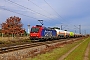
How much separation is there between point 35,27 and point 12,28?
35740 millimetres

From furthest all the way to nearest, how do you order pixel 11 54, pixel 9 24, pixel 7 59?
pixel 9 24
pixel 11 54
pixel 7 59

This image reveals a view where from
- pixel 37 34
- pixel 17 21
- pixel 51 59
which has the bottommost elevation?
pixel 51 59

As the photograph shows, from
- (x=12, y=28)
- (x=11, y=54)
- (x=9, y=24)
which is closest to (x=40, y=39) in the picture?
(x=11, y=54)

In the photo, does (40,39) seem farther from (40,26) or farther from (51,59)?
(51,59)

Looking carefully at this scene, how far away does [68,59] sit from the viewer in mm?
15812

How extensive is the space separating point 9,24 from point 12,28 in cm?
680

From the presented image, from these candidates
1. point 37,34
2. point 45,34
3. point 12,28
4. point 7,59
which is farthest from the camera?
point 12,28

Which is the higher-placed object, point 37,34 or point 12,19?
point 12,19

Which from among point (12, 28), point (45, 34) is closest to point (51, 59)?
point (45, 34)

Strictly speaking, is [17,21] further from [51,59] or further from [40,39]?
[51,59]

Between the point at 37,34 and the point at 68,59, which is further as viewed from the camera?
the point at 37,34

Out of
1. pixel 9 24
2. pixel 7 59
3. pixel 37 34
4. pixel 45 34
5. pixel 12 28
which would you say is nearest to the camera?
pixel 7 59

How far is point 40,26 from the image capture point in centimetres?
4288

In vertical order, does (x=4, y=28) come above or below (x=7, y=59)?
above
